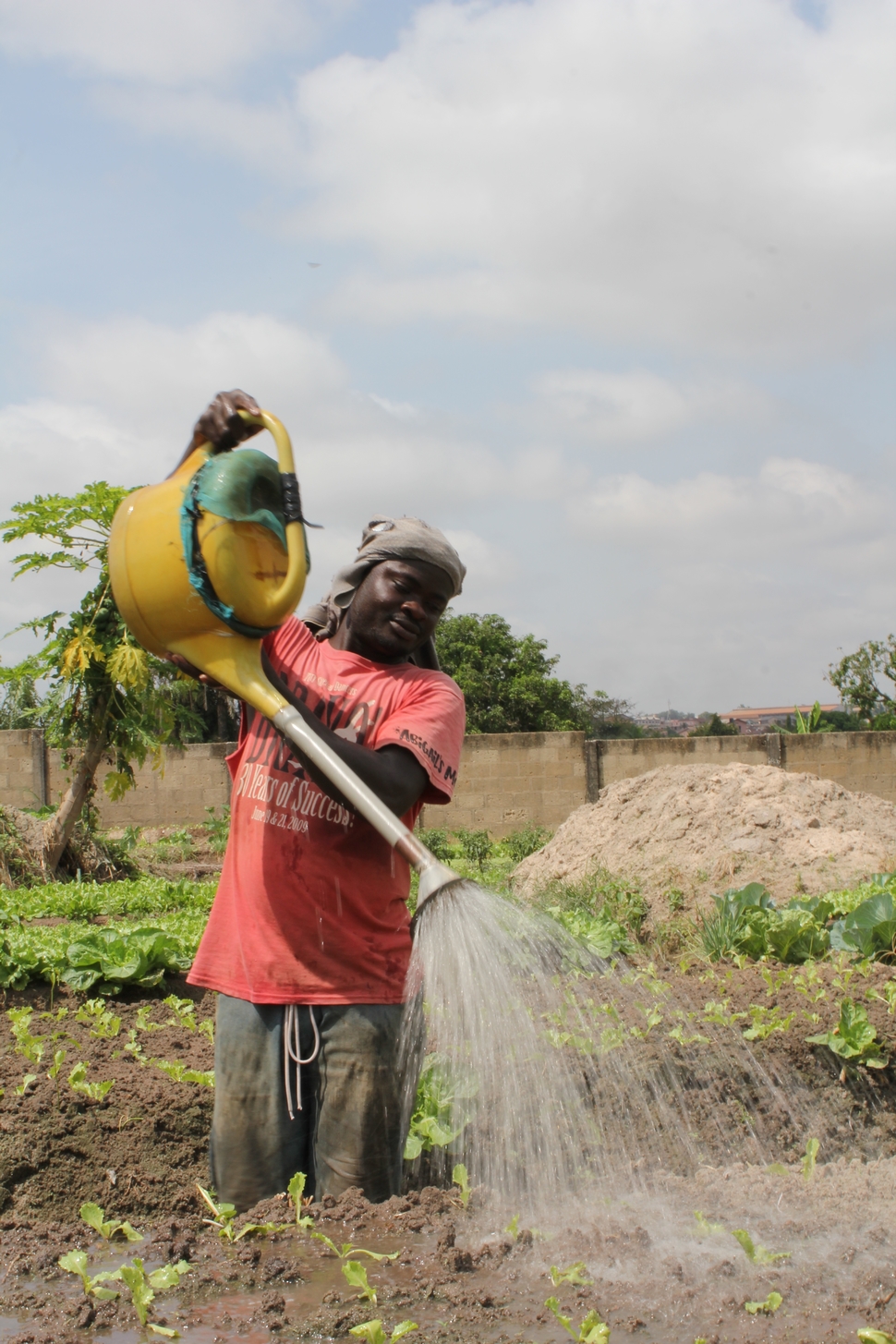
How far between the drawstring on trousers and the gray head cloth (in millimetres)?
892

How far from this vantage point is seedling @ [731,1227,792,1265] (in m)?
2.28

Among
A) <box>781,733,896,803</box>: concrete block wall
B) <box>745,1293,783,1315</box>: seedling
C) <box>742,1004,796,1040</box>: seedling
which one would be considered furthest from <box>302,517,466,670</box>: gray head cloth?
<box>781,733,896,803</box>: concrete block wall

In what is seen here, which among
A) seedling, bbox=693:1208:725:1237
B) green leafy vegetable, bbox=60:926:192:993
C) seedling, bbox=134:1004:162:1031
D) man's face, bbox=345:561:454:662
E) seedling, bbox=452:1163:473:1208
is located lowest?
seedling, bbox=693:1208:725:1237

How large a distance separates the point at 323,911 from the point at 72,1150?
3.80ft

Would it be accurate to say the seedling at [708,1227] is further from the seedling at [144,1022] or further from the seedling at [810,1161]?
the seedling at [144,1022]

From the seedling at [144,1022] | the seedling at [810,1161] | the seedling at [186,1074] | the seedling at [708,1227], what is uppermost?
the seedling at [186,1074]

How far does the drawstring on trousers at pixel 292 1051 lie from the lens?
235cm

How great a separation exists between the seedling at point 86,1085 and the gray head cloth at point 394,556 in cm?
143

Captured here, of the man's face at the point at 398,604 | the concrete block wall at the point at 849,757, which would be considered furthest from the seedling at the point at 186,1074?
the concrete block wall at the point at 849,757

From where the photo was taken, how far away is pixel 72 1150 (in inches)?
114

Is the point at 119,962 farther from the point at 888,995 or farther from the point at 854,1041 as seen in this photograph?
the point at 888,995

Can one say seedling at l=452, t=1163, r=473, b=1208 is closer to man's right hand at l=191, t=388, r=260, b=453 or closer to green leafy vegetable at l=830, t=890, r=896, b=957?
man's right hand at l=191, t=388, r=260, b=453

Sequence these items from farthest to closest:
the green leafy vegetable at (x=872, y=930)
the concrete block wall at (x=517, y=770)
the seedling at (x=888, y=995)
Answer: the concrete block wall at (x=517, y=770) < the green leafy vegetable at (x=872, y=930) < the seedling at (x=888, y=995)

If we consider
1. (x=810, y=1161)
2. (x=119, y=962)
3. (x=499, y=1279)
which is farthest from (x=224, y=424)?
(x=119, y=962)
